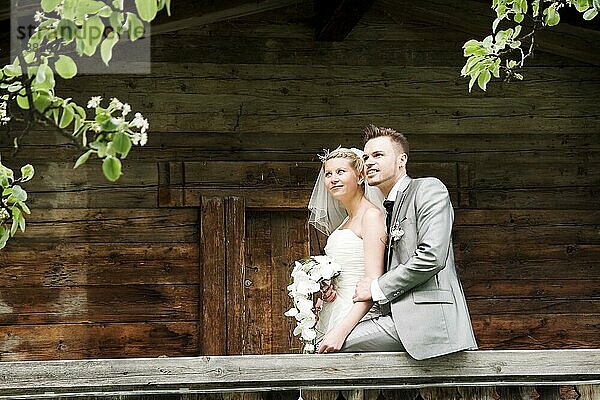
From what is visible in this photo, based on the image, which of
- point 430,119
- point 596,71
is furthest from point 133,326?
point 596,71

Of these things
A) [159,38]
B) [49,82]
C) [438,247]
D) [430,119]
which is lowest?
[438,247]

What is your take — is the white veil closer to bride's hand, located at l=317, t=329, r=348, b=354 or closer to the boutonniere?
the boutonniere

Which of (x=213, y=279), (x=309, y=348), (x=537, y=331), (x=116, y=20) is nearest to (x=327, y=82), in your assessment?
(x=213, y=279)

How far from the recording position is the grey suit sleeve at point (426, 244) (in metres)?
3.48

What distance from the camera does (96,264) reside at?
582 cm

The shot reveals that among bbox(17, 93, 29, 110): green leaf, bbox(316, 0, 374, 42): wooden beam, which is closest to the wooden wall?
bbox(316, 0, 374, 42): wooden beam

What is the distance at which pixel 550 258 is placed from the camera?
6.18 m

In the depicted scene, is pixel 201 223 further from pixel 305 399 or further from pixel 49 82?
pixel 49 82

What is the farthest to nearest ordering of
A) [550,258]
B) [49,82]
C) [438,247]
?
[550,258] < [438,247] < [49,82]

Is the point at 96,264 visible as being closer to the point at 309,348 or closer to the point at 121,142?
the point at 309,348

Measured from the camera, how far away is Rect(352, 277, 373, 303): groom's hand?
3.64 metres

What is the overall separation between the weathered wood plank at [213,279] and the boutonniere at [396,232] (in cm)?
230

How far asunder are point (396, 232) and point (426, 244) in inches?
7.8

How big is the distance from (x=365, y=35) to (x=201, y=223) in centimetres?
174
